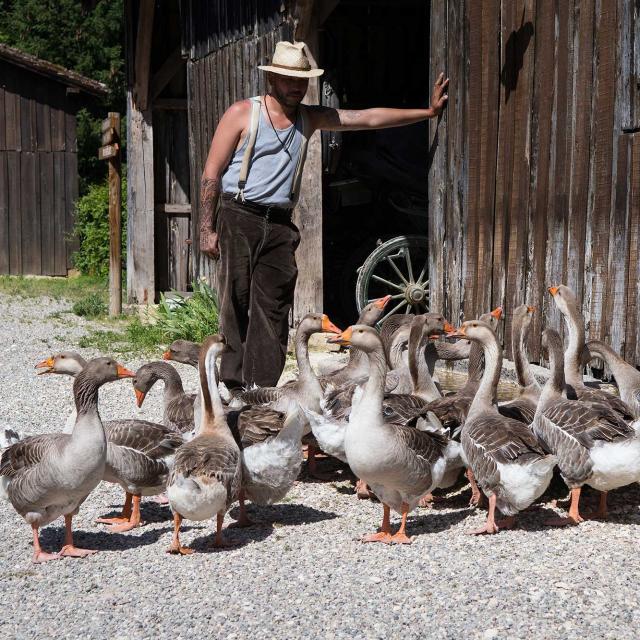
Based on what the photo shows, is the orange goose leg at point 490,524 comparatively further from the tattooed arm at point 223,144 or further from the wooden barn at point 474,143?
the tattooed arm at point 223,144

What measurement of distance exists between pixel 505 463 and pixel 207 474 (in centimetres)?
183

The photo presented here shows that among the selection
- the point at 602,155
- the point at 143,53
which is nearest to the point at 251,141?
the point at 602,155

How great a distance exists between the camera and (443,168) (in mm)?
9562

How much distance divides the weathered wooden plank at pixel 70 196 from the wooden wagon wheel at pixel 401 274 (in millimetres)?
15272

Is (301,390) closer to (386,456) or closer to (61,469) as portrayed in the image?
(386,456)

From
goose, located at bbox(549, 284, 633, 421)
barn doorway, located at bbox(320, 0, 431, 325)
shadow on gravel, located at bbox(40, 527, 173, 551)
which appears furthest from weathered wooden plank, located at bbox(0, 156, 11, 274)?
goose, located at bbox(549, 284, 633, 421)

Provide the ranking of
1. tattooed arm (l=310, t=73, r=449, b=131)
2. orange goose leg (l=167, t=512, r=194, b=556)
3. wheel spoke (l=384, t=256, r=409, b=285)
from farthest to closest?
1. wheel spoke (l=384, t=256, r=409, b=285)
2. tattooed arm (l=310, t=73, r=449, b=131)
3. orange goose leg (l=167, t=512, r=194, b=556)

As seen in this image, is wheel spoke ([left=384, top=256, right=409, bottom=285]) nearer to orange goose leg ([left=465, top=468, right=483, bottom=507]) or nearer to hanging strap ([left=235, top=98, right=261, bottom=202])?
hanging strap ([left=235, top=98, right=261, bottom=202])

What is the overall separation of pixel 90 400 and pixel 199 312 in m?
7.90

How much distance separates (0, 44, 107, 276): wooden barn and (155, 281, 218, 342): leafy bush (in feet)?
38.8

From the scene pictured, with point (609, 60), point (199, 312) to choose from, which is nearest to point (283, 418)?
point (609, 60)

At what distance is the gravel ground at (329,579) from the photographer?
15.4 feet

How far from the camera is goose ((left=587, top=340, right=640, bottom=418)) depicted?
705 centimetres

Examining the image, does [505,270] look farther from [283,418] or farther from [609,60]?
[283,418]
